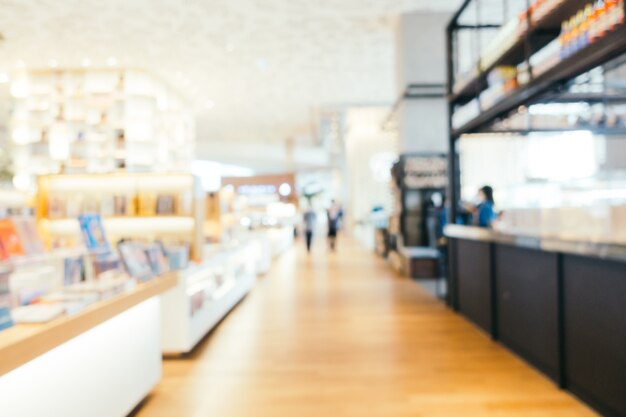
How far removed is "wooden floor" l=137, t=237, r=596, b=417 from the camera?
300cm

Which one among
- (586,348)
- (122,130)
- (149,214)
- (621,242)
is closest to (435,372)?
(586,348)

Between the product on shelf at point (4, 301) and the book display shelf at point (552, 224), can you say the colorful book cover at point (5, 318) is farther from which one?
the book display shelf at point (552, 224)

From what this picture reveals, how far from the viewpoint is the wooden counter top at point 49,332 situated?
177cm

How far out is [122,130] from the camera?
9969mm

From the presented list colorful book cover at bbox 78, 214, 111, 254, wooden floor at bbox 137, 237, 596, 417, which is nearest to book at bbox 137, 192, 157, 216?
wooden floor at bbox 137, 237, 596, 417

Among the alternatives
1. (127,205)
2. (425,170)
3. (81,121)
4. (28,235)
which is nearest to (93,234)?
(28,235)

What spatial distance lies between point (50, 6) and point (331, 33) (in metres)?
4.21

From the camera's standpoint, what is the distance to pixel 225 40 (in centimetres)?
901

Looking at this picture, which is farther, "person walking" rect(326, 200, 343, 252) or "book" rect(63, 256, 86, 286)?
"person walking" rect(326, 200, 343, 252)

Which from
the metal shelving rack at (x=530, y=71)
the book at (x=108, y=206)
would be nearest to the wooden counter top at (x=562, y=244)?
the metal shelving rack at (x=530, y=71)

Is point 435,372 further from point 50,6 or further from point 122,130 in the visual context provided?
point 122,130

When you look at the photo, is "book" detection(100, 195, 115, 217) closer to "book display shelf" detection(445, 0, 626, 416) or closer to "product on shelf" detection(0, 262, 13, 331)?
"product on shelf" detection(0, 262, 13, 331)

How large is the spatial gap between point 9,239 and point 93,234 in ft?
2.32

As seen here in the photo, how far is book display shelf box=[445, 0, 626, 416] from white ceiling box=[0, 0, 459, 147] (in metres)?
2.81
